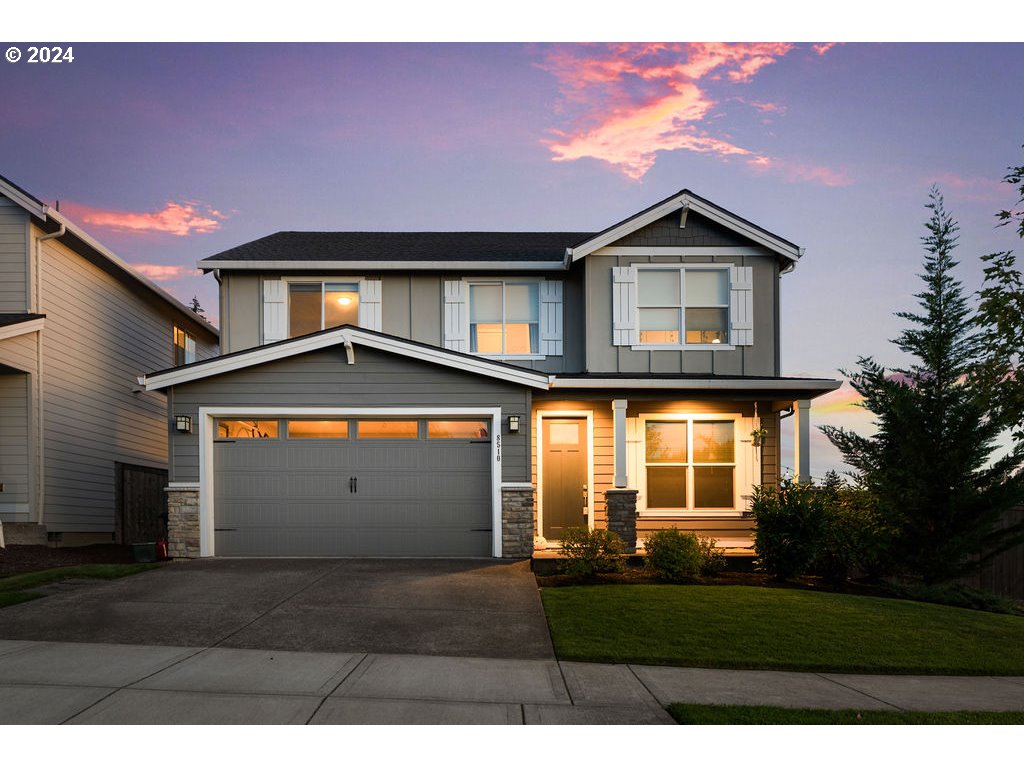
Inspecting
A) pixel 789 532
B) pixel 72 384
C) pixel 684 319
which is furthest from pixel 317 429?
pixel 789 532

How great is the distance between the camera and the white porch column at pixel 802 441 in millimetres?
12773

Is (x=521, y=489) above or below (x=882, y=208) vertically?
below

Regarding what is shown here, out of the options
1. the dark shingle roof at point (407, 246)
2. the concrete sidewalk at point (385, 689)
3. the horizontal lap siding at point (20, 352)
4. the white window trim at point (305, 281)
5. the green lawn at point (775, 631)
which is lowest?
the green lawn at point (775, 631)

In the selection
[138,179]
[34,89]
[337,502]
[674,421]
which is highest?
[34,89]

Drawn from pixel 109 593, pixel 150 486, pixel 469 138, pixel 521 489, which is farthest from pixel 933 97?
pixel 150 486

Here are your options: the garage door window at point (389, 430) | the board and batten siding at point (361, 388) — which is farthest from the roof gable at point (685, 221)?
the garage door window at point (389, 430)

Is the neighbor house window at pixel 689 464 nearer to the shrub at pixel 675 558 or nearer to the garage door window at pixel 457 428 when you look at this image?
the shrub at pixel 675 558

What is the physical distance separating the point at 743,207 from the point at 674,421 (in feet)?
20.1

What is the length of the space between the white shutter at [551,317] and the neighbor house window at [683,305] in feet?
5.10

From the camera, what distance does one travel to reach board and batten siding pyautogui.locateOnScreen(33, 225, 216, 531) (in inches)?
550

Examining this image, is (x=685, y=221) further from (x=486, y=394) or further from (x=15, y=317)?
(x=15, y=317)

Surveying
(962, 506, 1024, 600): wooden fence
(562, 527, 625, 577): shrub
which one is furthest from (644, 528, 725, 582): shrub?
(962, 506, 1024, 600): wooden fence

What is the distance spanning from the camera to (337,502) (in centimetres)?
1185

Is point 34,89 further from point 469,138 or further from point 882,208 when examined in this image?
point 882,208
